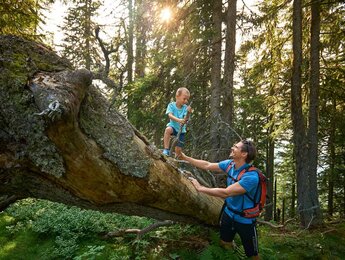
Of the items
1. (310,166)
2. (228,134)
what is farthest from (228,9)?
(310,166)

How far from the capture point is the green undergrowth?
5754 mm

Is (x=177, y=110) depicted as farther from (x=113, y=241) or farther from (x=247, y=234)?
(x=113, y=241)

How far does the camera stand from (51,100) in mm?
2684

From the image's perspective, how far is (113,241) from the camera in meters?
6.52

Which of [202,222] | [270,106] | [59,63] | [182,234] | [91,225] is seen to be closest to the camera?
[59,63]

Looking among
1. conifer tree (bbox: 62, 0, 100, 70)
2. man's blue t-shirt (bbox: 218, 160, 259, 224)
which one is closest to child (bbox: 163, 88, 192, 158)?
man's blue t-shirt (bbox: 218, 160, 259, 224)

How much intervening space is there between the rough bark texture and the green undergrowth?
1.79 meters

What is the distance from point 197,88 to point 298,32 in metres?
4.15

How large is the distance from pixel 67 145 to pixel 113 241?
14.0 feet

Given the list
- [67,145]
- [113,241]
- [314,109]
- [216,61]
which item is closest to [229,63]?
[216,61]

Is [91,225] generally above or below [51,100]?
below

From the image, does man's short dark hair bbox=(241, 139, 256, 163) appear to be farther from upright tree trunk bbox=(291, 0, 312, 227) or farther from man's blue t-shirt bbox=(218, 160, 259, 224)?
upright tree trunk bbox=(291, 0, 312, 227)

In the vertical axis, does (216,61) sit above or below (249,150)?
above

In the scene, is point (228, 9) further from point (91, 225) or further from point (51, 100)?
point (51, 100)
